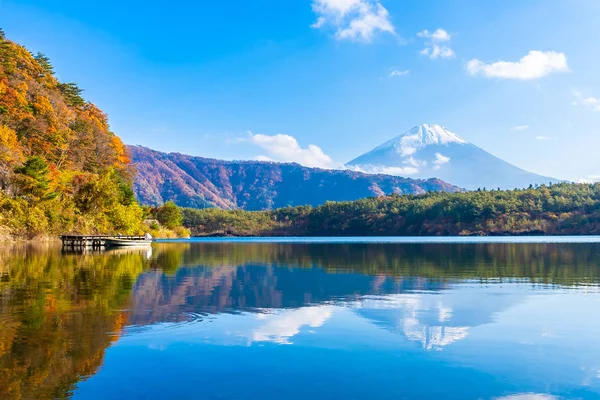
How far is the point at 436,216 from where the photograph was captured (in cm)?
13938

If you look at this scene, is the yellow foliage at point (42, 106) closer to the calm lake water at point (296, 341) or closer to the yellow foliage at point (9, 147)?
the yellow foliage at point (9, 147)

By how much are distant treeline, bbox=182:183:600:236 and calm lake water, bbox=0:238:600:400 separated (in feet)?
357

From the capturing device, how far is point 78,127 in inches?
2697

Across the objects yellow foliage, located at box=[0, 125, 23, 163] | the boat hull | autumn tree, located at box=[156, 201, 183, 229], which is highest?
yellow foliage, located at box=[0, 125, 23, 163]

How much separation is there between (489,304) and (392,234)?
437 feet

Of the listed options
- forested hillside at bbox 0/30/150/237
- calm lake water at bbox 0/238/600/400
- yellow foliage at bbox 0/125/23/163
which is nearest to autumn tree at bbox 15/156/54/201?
forested hillside at bbox 0/30/150/237

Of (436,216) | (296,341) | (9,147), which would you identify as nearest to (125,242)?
(9,147)

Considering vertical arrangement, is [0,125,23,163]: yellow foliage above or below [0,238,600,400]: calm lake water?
above

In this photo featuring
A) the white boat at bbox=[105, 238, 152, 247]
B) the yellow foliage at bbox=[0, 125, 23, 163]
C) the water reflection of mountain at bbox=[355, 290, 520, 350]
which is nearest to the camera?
the water reflection of mountain at bbox=[355, 290, 520, 350]

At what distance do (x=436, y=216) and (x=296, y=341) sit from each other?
133437 millimetres

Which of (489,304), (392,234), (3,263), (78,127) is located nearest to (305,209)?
(392,234)

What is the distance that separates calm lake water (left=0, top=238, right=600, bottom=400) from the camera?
25.5ft

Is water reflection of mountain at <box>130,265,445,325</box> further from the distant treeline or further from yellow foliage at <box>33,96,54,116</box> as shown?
the distant treeline

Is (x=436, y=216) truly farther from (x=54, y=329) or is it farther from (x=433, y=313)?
(x=54, y=329)
